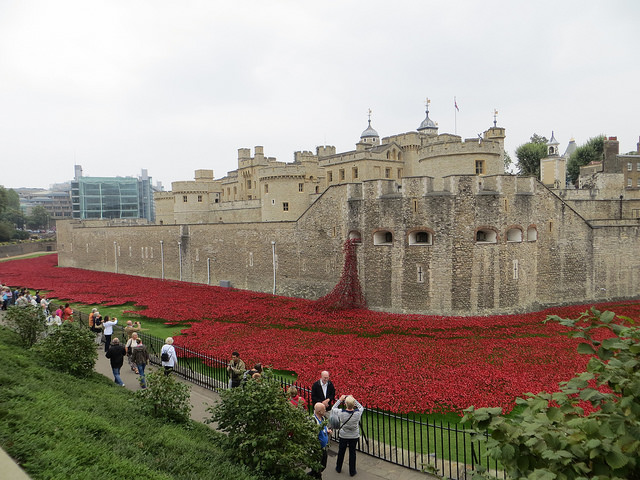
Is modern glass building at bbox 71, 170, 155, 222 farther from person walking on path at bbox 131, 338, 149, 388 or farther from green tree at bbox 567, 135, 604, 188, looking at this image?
person walking on path at bbox 131, 338, 149, 388

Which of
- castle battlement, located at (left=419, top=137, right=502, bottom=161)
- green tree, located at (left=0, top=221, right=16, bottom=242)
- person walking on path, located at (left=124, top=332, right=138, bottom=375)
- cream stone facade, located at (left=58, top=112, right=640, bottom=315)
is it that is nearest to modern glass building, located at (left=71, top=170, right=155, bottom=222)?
green tree, located at (left=0, top=221, right=16, bottom=242)

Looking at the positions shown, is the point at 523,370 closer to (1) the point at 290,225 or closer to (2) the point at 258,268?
(1) the point at 290,225

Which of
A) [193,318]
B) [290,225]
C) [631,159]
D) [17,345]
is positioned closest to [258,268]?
[290,225]

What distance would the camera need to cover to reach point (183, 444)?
7840 millimetres

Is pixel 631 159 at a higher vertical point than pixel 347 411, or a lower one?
higher

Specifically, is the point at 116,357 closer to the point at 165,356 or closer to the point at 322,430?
the point at 165,356

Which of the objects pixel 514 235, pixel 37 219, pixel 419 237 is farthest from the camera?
pixel 37 219

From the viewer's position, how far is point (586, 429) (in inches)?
142

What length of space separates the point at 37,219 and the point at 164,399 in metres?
128

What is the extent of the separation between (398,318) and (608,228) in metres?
14.5

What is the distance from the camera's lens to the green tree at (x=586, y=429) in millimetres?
3455

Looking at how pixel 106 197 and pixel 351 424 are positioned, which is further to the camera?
pixel 106 197

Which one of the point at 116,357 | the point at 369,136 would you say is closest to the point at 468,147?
the point at 116,357

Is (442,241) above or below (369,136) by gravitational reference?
below
